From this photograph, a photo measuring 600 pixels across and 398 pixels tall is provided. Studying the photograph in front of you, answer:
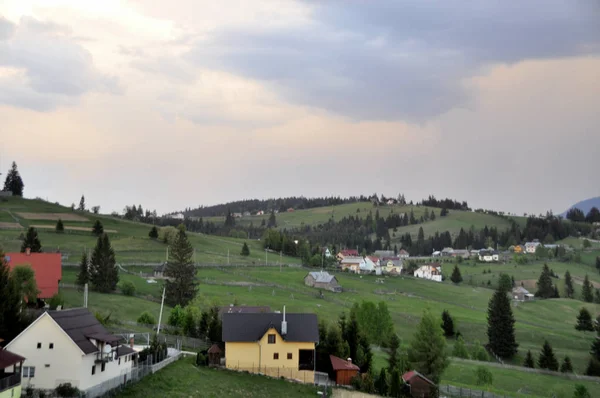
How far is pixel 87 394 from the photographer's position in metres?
32.8

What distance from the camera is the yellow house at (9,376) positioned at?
2928cm

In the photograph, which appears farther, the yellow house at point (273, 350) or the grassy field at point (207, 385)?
the yellow house at point (273, 350)

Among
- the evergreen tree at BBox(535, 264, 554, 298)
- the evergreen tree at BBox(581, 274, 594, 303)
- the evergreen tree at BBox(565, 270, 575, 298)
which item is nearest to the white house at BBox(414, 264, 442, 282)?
the evergreen tree at BBox(535, 264, 554, 298)

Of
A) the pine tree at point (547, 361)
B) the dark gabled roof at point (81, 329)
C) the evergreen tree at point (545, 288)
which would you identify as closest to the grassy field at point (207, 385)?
the dark gabled roof at point (81, 329)

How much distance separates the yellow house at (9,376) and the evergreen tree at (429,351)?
37.2 m

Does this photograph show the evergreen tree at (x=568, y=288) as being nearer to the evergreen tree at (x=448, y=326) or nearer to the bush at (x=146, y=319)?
the evergreen tree at (x=448, y=326)

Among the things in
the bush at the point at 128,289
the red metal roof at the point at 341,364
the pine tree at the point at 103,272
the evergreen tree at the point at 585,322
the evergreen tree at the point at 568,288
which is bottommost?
the evergreen tree at the point at 585,322

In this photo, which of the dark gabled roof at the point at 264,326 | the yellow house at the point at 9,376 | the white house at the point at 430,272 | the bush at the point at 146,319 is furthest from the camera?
the white house at the point at 430,272

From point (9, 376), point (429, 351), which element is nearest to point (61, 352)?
point (9, 376)

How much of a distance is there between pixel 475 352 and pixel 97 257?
49.9 metres

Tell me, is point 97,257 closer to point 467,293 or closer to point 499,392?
point 499,392

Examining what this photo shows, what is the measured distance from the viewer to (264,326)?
4969cm

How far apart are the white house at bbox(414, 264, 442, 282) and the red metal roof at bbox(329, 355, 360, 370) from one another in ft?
379

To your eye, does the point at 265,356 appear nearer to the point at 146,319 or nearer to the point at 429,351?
the point at 429,351
